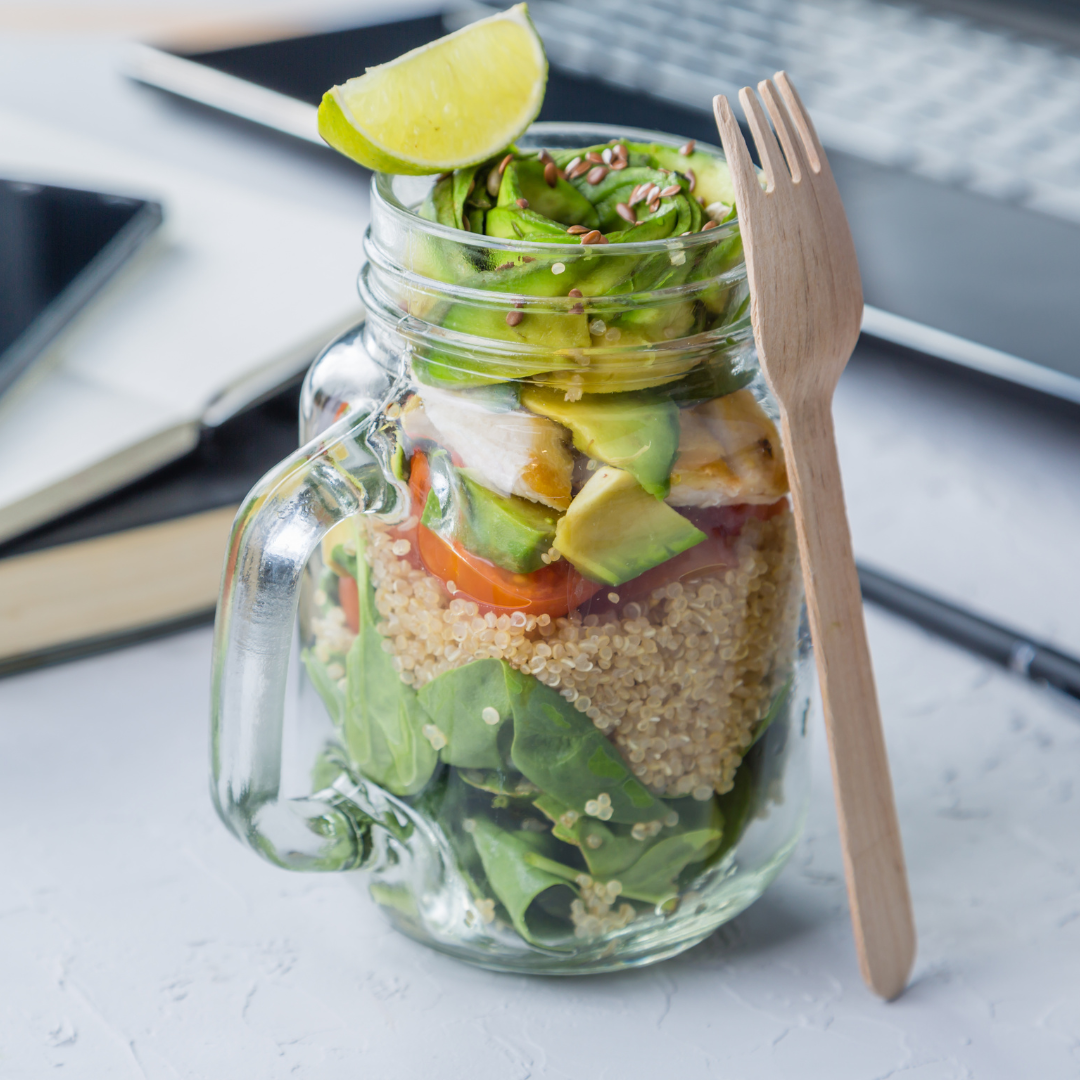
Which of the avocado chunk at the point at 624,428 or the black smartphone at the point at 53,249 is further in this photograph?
the black smartphone at the point at 53,249

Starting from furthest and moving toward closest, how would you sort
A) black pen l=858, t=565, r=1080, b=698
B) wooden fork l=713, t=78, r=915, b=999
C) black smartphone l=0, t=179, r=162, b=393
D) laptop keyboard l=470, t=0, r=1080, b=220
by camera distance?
laptop keyboard l=470, t=0, r=1080, b=220
black smartphone l=0, t=179, r=162, b=393
black pen l=858, t=565, r=1080, b=698
wooden fork l=713, t=78, r=915, b=999

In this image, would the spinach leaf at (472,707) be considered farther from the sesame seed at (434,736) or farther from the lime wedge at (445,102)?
the lime wedge at (445,102)

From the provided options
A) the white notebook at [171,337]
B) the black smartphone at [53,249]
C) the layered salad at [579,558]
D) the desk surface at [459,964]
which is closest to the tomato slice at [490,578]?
the layered salad at [579,558]

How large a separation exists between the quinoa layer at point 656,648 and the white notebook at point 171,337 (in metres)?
0.23

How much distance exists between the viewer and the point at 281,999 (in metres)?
0.40

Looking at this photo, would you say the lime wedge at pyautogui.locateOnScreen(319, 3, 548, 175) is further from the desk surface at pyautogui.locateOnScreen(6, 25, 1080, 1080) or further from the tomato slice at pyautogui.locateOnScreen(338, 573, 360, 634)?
the desk surface at pyautogui.locateOnScreen(6, 25, 1080, 1080)

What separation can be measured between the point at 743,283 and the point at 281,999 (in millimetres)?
267

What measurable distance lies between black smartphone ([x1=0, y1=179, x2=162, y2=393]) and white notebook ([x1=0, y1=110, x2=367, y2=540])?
11 millimetres

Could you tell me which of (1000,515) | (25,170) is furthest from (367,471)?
(25,170)

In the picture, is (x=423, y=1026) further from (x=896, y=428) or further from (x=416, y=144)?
(x=896, y=428)

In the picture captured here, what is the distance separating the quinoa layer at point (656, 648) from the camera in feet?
1.17

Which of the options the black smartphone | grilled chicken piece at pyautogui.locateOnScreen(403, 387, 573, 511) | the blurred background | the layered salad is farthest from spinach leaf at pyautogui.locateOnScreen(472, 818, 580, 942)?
the black smartphone

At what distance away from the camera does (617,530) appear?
340mm

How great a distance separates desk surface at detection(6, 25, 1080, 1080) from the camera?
0.38 meters
